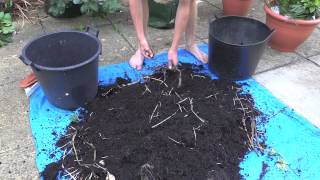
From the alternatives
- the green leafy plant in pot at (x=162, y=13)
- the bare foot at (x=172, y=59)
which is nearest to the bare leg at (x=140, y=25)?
the bare foot at (x=172, y=59)

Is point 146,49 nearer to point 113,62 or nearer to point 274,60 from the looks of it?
point 113,62

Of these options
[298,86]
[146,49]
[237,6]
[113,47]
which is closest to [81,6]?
[113,47]

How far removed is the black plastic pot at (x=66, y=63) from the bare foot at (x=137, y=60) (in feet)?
1.64

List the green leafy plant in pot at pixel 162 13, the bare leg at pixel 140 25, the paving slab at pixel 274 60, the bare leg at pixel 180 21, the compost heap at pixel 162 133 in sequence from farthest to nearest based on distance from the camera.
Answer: the green leafy plant in pot at pixel 162 13
the paving slab at pixel 274 60
the bare leg at pixel 140 25
the bare leg at pixel 180 21
the compost heap at pixel 162 133

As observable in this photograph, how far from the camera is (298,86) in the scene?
9.45 feet

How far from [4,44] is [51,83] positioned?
124cm

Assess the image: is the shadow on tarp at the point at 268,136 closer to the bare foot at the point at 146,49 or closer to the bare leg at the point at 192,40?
the bare foot at the point at 146,49

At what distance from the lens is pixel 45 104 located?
2.61 m

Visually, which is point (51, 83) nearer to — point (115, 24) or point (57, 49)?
point (57, 49)

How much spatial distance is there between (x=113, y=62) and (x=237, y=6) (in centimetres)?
153

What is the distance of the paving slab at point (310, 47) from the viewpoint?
10.8 ft

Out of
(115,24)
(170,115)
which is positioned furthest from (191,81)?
(115,24)

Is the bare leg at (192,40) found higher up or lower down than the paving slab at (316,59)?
higher up

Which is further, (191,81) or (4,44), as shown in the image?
(4,44)
